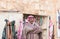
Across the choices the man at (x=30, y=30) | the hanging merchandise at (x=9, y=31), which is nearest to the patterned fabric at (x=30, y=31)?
the man at (x=30, y=30)

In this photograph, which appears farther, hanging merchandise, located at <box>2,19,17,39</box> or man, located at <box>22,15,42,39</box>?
man, located at <box>22,15,42,39</box>

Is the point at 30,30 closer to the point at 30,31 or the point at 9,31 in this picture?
the point at 30,31

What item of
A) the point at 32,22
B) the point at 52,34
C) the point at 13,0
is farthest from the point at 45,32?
the point at 13,0

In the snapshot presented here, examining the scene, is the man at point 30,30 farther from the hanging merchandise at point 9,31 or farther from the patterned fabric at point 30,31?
the hanging merchandise at point 9,31

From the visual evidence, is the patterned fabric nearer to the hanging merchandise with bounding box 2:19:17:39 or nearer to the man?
the man

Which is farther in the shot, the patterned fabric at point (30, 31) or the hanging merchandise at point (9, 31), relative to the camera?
the patterned fabric at point (30, 31)

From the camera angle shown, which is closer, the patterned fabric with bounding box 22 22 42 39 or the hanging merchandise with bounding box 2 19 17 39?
the hanging merchandise with bounding box 2 19 17 39

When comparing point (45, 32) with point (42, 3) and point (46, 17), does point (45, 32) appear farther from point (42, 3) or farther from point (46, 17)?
point (42, 3)

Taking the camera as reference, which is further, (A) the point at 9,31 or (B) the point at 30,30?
(B) the point at 30,30

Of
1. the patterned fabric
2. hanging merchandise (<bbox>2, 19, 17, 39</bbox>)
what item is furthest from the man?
hanging merchandise (<bbox>2, 19, 17, 39</bbox>)

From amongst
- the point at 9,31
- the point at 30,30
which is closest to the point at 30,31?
the point at 30,30

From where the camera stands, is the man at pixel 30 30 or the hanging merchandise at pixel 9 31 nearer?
the hanging merchandise at pixel 9 31

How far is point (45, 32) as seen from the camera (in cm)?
231

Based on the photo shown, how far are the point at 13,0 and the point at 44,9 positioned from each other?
491 mm
